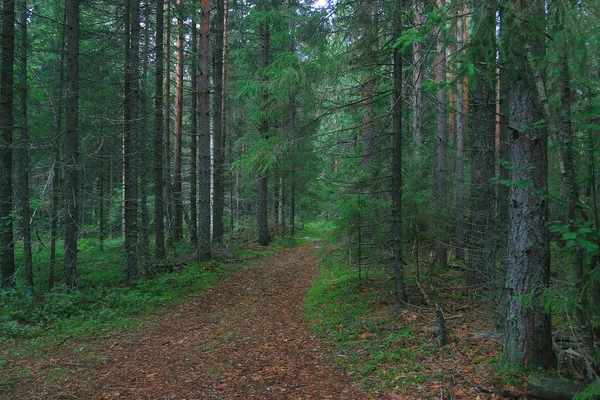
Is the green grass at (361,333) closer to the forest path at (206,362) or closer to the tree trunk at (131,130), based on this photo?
the forest path at (206,362)

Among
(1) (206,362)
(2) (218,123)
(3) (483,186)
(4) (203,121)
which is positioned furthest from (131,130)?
(3) (483,186)

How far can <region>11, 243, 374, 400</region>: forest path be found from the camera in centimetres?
498

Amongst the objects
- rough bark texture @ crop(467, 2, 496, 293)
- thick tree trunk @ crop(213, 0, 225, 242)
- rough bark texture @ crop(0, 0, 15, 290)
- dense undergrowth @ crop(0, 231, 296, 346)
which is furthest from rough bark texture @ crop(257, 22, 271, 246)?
rough bark texture @ crop(467, 2, 496, 293)

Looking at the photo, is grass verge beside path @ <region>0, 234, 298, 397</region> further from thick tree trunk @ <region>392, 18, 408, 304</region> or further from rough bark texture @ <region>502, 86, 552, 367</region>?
rough bark texture @ <region>502, 86, 552, 367</region>

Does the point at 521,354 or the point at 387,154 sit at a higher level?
the point at 387,154

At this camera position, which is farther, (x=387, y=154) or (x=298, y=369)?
(x=387, y=154)

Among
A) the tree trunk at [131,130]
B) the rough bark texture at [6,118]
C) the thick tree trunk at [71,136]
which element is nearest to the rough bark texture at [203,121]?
the tree trunk at [131,130]

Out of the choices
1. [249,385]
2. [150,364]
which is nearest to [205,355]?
[150,364]

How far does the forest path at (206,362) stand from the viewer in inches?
196

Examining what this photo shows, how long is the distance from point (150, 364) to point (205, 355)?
0.88 meters

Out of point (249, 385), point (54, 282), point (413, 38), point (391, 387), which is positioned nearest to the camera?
point (413, 38)

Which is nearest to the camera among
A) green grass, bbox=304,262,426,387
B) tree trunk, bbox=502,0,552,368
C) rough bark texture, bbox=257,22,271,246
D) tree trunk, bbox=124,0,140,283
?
tree trunk, bbox=502,0,552,368

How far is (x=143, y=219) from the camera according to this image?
555 inches

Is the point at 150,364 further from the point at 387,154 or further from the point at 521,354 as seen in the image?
the point at 387,154
